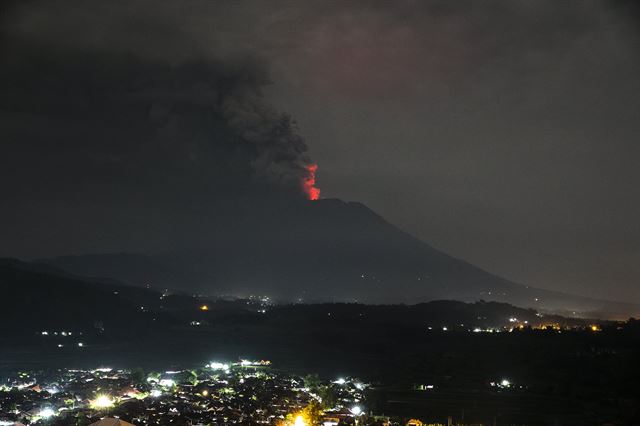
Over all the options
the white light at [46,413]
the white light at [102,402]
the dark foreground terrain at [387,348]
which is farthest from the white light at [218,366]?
the white light at [46,413]

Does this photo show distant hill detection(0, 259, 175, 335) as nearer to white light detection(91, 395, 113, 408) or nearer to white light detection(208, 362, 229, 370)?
white light detection(208, 362, 229, 370)

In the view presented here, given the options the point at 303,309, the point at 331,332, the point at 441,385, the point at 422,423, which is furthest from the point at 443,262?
the point at 422,423

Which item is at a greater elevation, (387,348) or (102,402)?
(387,348)

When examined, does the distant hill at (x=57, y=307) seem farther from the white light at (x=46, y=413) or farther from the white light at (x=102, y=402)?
the white light at (x=46, y=413)

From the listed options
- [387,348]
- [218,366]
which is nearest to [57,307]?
[218,366]

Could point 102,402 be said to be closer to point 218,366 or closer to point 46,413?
point 46,413

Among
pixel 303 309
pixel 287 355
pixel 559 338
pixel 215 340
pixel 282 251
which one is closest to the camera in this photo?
pixel 559 338

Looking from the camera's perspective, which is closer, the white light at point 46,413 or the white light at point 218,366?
the white light at point 46,413

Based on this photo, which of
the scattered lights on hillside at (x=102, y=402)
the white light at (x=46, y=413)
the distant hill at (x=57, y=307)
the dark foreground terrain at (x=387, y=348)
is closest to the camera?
the white light at (x=46, y=413)

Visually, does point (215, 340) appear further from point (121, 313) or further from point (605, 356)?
point (605, 356)

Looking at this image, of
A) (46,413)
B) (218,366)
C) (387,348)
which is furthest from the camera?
(387,348)

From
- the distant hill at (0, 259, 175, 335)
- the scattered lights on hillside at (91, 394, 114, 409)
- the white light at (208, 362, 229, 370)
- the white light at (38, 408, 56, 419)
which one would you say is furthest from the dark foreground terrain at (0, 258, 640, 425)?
the white light at (38, 408, 56, 419)
